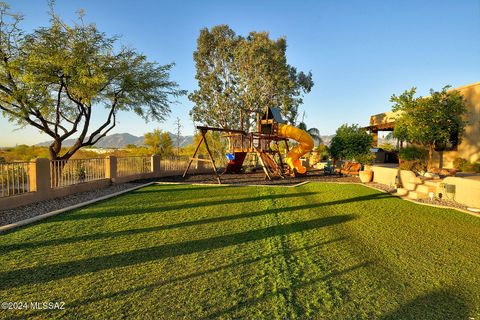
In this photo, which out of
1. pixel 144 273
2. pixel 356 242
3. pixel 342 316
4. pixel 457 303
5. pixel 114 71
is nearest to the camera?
pixel 342 316

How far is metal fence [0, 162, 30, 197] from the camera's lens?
7.65 metres

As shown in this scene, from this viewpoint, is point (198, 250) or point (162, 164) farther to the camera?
point (162, 164)

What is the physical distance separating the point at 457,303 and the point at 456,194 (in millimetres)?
7387

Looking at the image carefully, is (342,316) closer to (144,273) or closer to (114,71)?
(144,273)

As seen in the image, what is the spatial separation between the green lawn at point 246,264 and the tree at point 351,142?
9933 millimetres

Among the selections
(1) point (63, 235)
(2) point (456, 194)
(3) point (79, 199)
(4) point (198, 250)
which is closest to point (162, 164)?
(3) point (79, 199)

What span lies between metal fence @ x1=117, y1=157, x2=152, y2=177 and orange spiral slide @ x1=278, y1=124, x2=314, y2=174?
27.5 ft

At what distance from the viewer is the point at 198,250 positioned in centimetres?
476

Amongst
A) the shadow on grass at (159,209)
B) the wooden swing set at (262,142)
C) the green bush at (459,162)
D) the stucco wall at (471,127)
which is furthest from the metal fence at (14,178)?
the stucco wall at (471,127)

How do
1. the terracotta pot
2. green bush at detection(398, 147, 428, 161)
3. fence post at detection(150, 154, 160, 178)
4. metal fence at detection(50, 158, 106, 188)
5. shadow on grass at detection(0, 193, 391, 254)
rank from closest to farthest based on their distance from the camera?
shadow on grass at detection(0, 193, 391, 254), metal fence at detection(50, 158, 106, 188), the terracotta pot, green bush at detection(398, 147, 428, 161), fence post at detection(150, 154, 160, 178)

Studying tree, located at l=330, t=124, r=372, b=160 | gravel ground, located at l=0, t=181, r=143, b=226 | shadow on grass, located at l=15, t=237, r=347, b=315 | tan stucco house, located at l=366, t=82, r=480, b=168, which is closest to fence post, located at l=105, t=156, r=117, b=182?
gravel ground, located at l=0, t=181, r=143, b=226

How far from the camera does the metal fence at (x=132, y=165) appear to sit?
13488mm

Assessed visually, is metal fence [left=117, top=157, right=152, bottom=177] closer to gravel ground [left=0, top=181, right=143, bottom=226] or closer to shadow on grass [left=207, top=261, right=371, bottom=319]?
gravel ground [left=0, top=181, right=143, bottom=226]

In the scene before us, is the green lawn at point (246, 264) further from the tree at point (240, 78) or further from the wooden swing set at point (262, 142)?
the tree at point (240, 78)
